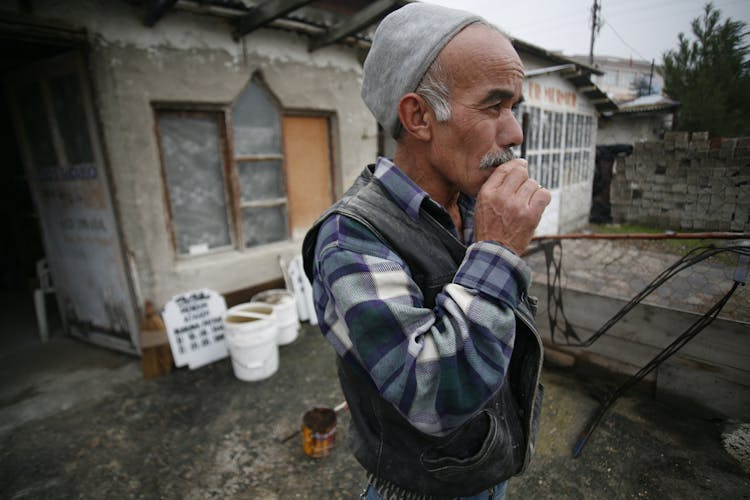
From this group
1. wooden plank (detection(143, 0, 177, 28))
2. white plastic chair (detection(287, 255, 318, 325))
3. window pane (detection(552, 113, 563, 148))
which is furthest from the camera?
window pane (detection(552, 113, 563, 148))

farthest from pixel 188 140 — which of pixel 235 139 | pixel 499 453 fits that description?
pixel 499 453

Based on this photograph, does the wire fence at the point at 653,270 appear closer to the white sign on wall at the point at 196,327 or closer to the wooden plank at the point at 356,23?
the wooden plank at the point at 356,23

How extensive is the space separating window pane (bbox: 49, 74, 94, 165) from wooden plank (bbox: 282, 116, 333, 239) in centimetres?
209

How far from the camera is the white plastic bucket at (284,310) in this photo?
4.41m

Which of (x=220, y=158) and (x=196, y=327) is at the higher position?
(x=220, y=158)

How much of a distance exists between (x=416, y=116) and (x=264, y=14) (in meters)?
3.63

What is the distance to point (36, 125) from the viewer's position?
4.23 metres

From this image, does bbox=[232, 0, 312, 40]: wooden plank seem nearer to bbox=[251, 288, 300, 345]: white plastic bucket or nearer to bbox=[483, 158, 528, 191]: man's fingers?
bbox=[251, 288, 300, 345]: white plastic bucket

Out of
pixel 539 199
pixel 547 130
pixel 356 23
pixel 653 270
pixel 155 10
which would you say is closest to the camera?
pixel 539 199

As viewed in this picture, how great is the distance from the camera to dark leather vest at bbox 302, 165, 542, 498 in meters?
0.99

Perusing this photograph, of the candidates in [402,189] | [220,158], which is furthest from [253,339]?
[402,189]

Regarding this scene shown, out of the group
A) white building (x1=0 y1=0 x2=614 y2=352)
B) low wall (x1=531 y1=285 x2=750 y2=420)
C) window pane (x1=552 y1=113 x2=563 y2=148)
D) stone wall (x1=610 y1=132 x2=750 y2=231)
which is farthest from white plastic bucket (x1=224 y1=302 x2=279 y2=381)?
window pane (x1=552 y1=113 x2=563 y2=148)

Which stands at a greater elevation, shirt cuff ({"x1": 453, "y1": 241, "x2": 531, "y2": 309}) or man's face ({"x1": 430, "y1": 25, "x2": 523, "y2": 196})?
man's face ({"x1": 430, "y1": 25, "x2": 523, "y2": 196})

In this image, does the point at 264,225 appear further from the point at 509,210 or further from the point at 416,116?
the point at 509,210
